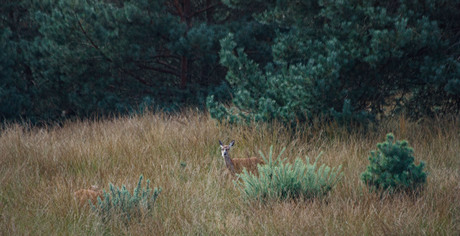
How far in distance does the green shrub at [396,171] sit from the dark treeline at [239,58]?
2140 millimetres

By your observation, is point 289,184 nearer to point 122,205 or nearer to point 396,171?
point 396,171

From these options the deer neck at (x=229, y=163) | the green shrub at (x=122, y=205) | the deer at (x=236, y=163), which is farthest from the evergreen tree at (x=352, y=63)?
the green shrub at (x=122, y=205)

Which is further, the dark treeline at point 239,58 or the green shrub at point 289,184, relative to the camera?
the dark treeline at point 239,58

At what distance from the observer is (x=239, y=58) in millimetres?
6402

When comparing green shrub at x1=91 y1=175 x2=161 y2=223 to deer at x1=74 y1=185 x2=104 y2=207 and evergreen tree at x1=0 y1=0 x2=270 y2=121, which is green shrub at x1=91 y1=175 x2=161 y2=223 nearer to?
deer at x1=74 y1=185 x2=104 y2=207

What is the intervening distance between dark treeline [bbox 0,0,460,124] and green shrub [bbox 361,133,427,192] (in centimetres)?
214

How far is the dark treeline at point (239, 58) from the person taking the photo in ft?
19.4

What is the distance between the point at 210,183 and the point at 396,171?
1663 millimetres

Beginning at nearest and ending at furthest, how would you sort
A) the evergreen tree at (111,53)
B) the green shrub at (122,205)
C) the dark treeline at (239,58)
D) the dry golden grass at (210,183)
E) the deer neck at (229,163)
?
1. the dry golden grass at (210,183)
2. the green shrub at (122,205)
3. the deer neck at (229,163)
4. the dark treeline at (239,58)
5. the evergreen tree at (111,53)

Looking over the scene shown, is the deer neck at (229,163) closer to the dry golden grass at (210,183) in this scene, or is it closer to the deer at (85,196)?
the dry golden grass at (210,183)

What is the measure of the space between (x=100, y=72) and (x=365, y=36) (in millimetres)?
6617

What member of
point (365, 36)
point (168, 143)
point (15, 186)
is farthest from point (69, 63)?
point (365, 36)

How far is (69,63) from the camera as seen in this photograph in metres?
9.64

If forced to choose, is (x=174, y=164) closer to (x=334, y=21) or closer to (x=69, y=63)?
(x=334, y=21)
